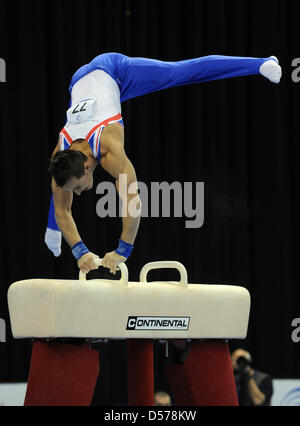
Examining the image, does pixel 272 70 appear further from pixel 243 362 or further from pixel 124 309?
pixel 243 362

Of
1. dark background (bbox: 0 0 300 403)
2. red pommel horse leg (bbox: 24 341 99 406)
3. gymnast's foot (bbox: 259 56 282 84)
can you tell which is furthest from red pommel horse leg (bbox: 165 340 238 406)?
dark background (bbox: 0 0 300 403)

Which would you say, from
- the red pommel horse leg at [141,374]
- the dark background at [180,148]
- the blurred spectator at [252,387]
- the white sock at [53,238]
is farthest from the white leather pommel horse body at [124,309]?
the dark background at [180,148]

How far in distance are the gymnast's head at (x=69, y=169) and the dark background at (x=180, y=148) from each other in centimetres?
336

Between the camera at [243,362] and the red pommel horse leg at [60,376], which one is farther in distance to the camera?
the camera at [243,362]

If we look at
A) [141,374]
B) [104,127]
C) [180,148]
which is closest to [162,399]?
[141,374]

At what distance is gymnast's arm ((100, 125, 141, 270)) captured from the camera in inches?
164

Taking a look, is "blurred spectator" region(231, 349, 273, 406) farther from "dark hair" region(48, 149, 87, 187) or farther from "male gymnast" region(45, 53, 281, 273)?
"dark hair" region(48, 149, 87, 187)

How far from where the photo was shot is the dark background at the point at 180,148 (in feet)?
24.5

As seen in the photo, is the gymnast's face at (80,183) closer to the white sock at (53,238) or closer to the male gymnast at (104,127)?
the male gymnast at (104,127)

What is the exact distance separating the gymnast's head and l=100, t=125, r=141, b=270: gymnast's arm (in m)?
0.17

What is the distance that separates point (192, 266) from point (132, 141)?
154 cm

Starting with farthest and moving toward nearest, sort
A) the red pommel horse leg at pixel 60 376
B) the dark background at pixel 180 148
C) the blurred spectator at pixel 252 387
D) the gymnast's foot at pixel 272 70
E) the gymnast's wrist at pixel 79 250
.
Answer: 1. the dark background at pixel 180 148
2. the blurred spectator at pixel 252 387
3. the gymnast's foot at pixel 272 70
4. the gymnast's wrist at pixel 79 250
5. the red pommel horse leg at pixel 60 376

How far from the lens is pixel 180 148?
8.09 metres

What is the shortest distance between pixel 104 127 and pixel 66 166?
1.44ft
